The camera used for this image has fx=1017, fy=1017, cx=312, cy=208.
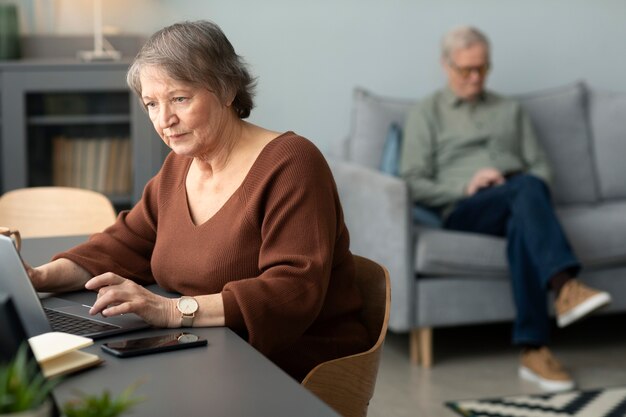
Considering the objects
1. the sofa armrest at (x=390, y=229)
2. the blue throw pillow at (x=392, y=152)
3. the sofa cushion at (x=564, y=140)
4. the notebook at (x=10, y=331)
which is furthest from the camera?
the sofa cushion at (x=564, y=140)

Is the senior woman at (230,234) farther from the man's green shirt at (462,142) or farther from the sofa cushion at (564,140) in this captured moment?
the sofa cushion at (564,140)

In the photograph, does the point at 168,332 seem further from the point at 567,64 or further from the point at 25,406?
the point at 567,64

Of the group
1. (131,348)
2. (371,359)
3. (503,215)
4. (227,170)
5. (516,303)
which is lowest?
(516,303)

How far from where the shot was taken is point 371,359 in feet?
5.70

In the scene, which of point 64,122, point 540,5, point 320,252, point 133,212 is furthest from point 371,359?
point 540,5

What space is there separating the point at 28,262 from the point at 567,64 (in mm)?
3128

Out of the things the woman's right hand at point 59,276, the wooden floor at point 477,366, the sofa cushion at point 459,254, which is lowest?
the wooden floor at point 477,366

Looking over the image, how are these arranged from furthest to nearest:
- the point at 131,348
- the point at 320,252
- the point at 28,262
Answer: the point at 28,262 → the point at 320,252 → the point at 131,348

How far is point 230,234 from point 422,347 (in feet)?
6.15

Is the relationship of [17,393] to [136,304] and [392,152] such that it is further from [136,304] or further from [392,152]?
[392,152]

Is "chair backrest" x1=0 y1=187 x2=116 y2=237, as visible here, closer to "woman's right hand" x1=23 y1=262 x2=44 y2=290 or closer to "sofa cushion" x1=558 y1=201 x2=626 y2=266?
"woman's right hand" x1=23 y1=262 x2=44 y2=290

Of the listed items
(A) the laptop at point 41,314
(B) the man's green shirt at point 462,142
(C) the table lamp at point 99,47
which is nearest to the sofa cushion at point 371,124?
(B) the man's green shirt at point 462,142

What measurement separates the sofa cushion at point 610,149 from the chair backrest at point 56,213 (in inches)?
90.2

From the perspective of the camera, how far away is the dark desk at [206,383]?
119cm
